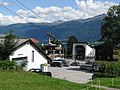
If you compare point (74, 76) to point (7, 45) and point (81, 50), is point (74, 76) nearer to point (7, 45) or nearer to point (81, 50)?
point (7, 45)

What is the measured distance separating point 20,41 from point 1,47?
4253mm

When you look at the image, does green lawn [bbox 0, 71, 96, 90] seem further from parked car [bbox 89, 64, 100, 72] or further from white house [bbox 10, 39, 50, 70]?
parked car [bbox 89, 64, 100, 72]

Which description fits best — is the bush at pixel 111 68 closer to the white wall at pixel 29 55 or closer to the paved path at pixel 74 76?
the paved path at pixel 74 76

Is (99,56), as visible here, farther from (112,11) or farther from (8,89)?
(8,89)

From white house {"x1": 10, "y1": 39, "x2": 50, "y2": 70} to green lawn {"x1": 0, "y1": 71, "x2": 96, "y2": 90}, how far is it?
16.7 meters

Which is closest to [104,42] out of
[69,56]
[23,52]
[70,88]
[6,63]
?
[69,56]

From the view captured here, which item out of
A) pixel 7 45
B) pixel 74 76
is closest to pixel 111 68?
pixel 74 76

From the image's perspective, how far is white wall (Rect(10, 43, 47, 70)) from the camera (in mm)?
46256

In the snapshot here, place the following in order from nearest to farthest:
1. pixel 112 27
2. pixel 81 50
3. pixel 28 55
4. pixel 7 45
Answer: pixel 7 45 → pixel 28 55 → pixel 112 27 → pixel 81 50

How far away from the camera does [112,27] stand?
313 ft

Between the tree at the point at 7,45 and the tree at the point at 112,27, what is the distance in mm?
Answer: 53338

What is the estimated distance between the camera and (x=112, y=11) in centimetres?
9325

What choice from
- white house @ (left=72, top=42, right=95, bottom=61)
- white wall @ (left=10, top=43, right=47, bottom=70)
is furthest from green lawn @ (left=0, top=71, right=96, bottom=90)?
white house @ (left=72, top=42, right=95, bottom=61)

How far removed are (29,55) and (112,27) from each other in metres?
51.1
